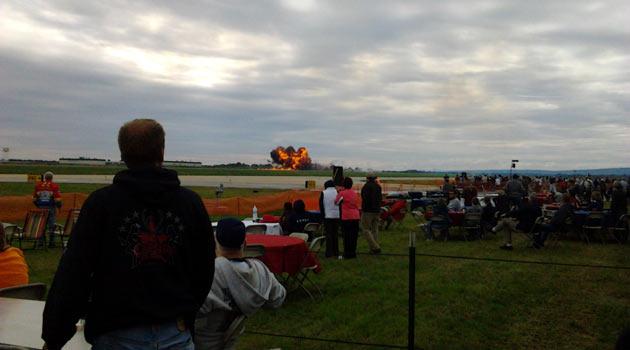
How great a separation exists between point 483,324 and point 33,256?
30.6 feet

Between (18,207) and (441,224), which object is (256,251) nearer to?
(441,224)

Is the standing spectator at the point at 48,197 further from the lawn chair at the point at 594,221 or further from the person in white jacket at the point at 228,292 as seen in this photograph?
the lawn chair at the point at 594,221

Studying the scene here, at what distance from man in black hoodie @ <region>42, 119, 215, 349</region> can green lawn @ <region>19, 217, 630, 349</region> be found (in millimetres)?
3541

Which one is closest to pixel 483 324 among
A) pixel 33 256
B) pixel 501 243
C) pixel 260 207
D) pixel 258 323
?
pixel 258 323

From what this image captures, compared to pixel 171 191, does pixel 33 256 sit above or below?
below

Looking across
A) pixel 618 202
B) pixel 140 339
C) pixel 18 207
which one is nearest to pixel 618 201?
pixel 618 202

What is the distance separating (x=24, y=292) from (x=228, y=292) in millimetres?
1803

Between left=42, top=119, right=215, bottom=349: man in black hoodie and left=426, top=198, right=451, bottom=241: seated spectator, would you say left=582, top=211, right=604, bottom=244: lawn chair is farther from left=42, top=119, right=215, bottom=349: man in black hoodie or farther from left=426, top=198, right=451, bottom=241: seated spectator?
left=42, top=119, right=215, bottom=349: man in black hoodie

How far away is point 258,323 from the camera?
619 cm

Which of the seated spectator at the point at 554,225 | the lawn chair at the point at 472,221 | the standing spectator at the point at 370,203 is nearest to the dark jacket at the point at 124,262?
the standing spectator at the point at 370,203

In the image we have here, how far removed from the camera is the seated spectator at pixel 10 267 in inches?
171

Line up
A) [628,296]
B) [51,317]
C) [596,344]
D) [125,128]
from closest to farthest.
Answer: [51,317] < [125,128] < [596,344] < [628,296]

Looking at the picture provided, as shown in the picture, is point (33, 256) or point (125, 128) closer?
point (125, 128)

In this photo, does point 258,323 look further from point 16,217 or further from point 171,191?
point 16,217
